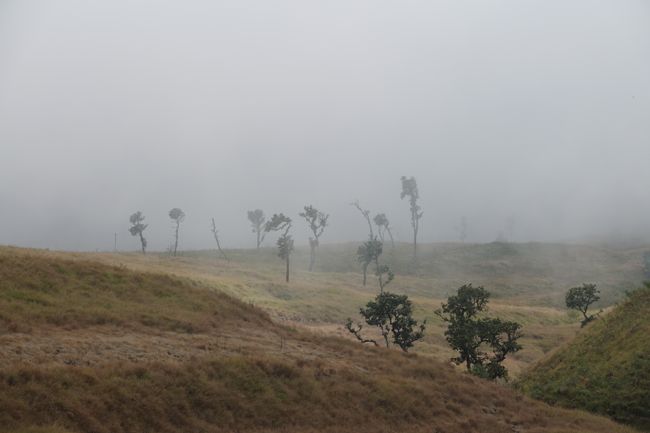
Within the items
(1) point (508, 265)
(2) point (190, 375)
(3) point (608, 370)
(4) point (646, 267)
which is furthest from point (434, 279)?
(2) point (190, 375)

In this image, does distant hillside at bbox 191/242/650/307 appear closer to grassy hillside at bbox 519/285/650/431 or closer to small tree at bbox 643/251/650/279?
small tree at bbox 643/251/650/279

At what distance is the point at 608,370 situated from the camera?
27734 mm

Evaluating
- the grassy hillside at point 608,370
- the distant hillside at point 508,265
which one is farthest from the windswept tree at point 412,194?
the grassy hillside at point 608,370

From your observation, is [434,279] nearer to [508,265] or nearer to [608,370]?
[508,265]

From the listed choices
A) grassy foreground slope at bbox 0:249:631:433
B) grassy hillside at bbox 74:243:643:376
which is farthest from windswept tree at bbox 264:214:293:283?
grassy foreground slope at bbox 0:249:631:433

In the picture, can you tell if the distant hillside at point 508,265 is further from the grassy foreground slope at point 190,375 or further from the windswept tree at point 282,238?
the grassy foreground slope at point 190,375

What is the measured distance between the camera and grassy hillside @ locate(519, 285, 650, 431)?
82.6 feet

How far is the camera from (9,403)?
43.1 ft

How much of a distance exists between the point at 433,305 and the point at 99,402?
67.3 m

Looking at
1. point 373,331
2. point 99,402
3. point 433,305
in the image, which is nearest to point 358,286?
point 433,305

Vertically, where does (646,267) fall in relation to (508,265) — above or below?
above

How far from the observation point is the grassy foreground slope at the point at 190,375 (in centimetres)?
1494

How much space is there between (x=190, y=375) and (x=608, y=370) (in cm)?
2370

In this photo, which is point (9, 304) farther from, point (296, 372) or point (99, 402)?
point (296, 372)
